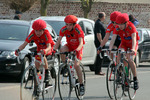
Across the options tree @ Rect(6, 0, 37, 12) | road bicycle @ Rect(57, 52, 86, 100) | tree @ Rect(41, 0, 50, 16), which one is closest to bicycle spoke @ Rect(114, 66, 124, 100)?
road bicycle @ Rect(57, 52, 86, 100)

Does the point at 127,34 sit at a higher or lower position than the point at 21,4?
higher

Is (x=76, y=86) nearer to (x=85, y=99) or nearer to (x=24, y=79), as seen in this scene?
(x=85, y=99)

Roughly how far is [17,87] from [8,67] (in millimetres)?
800

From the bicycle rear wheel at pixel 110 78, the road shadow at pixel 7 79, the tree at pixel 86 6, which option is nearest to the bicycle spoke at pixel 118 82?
the bicycle rear wheel at pixel 110 78

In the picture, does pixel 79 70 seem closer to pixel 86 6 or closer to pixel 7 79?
pixel 7 79

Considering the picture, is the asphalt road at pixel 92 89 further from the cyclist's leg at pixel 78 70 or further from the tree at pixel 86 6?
the tree at pixel 86 6

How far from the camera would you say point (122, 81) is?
9.96m

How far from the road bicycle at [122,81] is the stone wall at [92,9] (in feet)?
92.4

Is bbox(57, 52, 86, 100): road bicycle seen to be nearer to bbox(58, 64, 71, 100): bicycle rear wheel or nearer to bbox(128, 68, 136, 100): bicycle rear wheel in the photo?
bbox(58, 64, 71, 100): bicycle rear wheel

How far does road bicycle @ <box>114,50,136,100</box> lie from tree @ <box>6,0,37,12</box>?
2775cm

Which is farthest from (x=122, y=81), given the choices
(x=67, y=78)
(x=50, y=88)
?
(x=50, y=88)

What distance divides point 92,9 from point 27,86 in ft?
98.9

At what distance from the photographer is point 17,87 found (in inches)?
477

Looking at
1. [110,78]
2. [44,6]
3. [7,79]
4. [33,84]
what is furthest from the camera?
[44,6]
